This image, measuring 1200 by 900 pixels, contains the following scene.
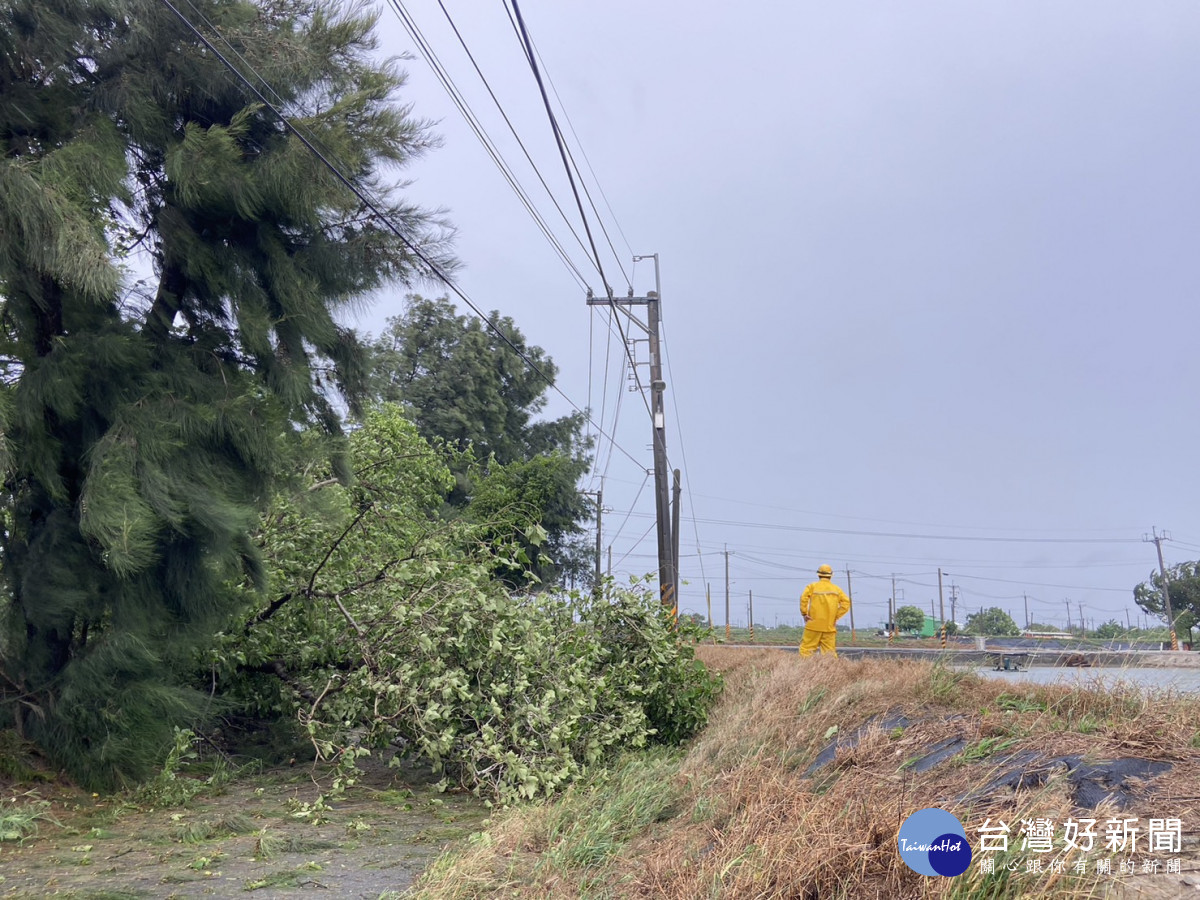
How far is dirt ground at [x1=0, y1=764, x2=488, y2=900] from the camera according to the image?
15.6ft

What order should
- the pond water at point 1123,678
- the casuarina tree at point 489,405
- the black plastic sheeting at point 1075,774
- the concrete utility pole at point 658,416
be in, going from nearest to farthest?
the black plastic sheeting at point 1075,774 < the pond water at point 1123,678 < the concrete utility pole at point 658,416 < the casuarina tree at point 489,405

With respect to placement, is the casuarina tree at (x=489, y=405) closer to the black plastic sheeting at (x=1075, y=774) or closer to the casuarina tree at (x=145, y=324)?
the casuarina tree at (x=145, y=324)

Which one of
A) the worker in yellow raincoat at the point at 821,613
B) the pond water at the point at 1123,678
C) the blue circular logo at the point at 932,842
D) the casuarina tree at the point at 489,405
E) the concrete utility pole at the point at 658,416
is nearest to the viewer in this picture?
the blue circular logo at the point at 932,842

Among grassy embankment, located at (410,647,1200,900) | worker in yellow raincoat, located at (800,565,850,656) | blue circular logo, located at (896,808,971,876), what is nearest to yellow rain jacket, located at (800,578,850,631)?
worker in yellow raincoat, located at (800,565,850,656)

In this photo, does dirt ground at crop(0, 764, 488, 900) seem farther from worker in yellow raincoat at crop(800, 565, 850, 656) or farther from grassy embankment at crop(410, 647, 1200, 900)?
worker in yellow raincoat at crop(800, 565, 850, 656)

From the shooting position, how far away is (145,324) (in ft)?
23.0

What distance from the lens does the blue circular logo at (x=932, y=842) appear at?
9.45 ft

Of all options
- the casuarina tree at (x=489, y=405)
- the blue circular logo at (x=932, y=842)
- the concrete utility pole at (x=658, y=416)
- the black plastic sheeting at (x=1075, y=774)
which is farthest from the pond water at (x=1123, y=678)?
the casuarina tree at (x=489, y=405)

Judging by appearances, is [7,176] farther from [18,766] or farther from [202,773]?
[202,773]

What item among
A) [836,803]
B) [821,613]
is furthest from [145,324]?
[821,613]

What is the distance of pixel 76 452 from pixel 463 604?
2.98 metres

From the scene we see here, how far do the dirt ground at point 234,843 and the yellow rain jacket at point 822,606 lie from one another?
559 centimetres

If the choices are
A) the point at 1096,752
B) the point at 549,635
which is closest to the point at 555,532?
the point at 549,635

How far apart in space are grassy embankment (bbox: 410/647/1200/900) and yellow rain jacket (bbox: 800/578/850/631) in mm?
4237
